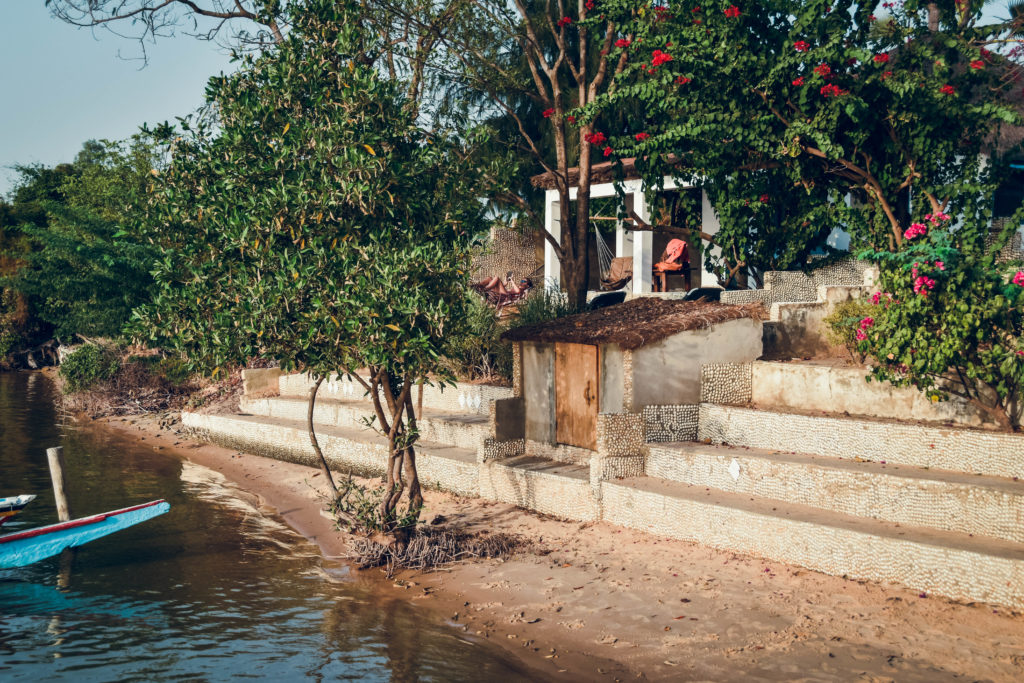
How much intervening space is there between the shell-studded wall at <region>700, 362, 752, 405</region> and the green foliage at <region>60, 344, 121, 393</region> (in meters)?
21.6

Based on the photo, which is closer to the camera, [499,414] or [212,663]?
[212,663]

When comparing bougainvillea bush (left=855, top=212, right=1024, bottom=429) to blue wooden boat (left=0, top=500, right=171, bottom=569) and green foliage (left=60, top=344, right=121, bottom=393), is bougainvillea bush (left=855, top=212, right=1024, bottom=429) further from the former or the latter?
green foliage (left=60, top=344, right=121, bottom=393)

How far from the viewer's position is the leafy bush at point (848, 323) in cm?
1309

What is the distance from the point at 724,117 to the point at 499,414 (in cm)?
642

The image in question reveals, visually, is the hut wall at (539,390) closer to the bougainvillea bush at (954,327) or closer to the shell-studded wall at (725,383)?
the shell-studded wall at (725,383)

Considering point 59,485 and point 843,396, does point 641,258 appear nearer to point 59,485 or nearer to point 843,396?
point 843,396

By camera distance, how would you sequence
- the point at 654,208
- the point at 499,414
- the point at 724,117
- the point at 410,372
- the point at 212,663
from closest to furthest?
the point at 212,663 → the point at 410,372 → the point at 499,414 → the point at 724,117 → the point at 654,208

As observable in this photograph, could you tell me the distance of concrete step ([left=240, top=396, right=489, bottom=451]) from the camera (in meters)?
16.2

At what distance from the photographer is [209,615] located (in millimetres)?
10867

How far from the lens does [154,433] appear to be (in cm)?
2448

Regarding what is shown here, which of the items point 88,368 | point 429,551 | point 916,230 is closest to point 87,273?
point 88,368

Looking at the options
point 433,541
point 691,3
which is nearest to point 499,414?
point 433,541

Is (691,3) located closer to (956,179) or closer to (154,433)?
(956,179)

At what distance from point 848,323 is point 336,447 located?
31.9ft
